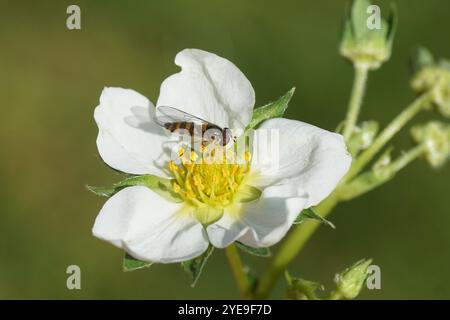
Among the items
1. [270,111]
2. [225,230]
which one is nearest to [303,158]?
[270,111]

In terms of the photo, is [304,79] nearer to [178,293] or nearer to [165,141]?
[178,293]

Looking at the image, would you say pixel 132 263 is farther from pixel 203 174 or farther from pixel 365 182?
pixel 365 182

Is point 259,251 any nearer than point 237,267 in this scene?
Yes

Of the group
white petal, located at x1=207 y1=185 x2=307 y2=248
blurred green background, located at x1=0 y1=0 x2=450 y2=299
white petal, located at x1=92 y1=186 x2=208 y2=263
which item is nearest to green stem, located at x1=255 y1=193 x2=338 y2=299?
white petal, located at x1=207 y1=185 x2=307 y2=248

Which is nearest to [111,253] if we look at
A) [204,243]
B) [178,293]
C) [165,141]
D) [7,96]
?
[178,293]

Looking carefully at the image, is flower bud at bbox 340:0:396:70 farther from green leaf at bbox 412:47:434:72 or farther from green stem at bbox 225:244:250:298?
green stem at bbox 225:244:250:298

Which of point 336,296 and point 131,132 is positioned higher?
point 131,132
